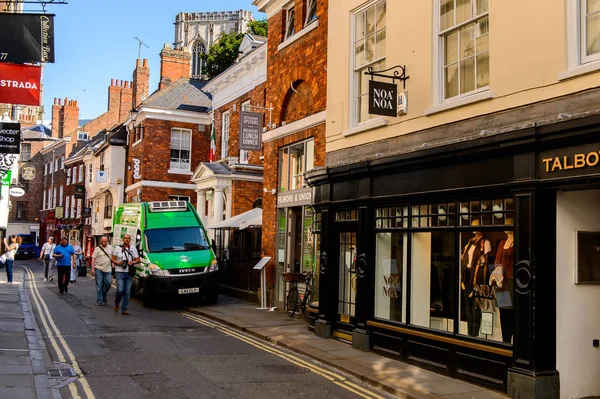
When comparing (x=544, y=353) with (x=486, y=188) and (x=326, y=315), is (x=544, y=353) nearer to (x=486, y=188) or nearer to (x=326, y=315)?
(x=486, y=188)

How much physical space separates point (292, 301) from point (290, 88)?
5.45 m

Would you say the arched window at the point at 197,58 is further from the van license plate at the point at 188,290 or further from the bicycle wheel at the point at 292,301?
the bicycle wheel at the point at 292,301

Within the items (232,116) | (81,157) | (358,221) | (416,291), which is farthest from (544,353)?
(81,157)

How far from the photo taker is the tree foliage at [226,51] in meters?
39.6

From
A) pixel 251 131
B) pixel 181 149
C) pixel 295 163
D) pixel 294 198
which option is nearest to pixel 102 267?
pixel 251 131

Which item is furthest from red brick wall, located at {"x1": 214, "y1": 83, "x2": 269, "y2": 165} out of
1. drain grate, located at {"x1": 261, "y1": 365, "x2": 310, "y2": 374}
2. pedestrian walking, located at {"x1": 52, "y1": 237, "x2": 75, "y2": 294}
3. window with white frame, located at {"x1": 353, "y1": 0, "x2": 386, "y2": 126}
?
drain grate, located at {"x1": 261, "y1": 365, "x2": 310, "y2": 374}

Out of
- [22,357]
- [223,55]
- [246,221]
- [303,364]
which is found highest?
[223,55]

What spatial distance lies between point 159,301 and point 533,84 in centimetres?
1400

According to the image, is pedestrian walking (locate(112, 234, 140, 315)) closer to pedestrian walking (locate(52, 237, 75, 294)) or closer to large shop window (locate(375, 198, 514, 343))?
pedestrian walking (locate(52, 237, 75, 294))

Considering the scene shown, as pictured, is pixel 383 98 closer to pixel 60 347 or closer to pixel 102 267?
pixel 60 347

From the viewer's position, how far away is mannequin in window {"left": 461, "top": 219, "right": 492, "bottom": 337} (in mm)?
8727

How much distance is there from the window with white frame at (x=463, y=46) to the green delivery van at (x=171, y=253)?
10103 mm

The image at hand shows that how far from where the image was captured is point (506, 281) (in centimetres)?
831

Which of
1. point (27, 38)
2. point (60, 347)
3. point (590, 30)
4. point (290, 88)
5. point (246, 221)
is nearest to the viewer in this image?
point (590, 30)
